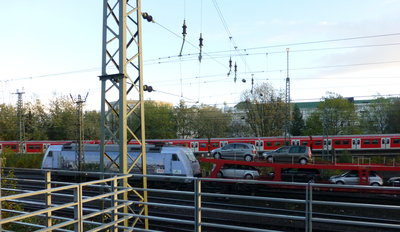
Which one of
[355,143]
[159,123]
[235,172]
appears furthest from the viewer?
[159,123]

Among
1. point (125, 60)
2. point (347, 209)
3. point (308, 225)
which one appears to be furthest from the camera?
point (347, 209)

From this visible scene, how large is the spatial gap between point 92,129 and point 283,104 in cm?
2848

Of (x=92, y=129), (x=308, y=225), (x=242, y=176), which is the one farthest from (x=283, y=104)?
(x=308, y=225)

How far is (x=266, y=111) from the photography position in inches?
1528

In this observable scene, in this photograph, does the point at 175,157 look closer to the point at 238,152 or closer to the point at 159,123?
the point at 238,152

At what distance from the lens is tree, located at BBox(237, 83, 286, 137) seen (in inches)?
1517

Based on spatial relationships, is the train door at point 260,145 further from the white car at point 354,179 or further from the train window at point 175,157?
the white car at point 354,179

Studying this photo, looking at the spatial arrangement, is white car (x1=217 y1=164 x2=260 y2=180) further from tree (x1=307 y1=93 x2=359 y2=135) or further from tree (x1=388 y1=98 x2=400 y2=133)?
tree (x1=388 y1=98 x2=400 y2=133)

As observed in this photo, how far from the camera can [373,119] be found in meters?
52.5

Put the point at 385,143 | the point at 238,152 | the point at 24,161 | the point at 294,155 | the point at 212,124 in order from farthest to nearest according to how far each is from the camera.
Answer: the point at 212,124 < the point at 24,161 < the point at 385,143 < the point at 238,152 < the point at 294,155

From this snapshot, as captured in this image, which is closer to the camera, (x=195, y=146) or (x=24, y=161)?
(x=24, y=161)

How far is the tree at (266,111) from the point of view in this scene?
38.5 meters

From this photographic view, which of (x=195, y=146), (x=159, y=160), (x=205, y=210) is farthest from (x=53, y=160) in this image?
(x=205, y=210)

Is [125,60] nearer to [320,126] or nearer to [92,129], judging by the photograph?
[92,129]
